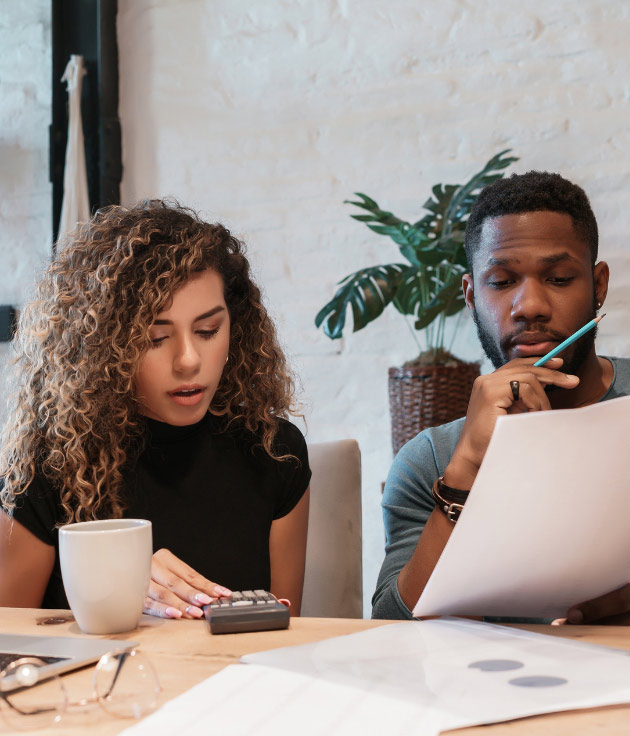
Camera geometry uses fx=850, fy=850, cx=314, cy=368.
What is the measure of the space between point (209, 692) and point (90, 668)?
0.13 m

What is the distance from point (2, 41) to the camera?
265 cm

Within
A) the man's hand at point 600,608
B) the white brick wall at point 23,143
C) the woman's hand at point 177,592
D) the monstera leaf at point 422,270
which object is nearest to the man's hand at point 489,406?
the man's hand at point 600,608

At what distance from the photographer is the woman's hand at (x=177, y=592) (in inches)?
32.2

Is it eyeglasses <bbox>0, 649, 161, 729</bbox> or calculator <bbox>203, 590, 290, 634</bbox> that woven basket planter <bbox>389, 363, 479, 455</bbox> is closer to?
calculator <bbox>203, 590, 290, 634</bbox>

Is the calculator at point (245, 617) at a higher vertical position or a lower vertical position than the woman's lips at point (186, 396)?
lower

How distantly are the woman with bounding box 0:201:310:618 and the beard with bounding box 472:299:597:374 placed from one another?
32 centimetres

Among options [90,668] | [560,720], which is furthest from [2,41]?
[560,720]

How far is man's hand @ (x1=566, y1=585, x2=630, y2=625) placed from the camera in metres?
0.81

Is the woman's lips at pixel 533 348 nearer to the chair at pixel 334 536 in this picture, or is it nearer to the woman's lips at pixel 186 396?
the chair at pixel 334 536

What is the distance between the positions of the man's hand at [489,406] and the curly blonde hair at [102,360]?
15.2 inches

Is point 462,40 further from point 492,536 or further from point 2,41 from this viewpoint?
point 492,536

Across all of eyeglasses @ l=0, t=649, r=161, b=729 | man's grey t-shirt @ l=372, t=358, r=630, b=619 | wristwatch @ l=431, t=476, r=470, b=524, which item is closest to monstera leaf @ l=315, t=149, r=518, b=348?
man's grey t-shirt @ l=372, t=358, r=630, b=619

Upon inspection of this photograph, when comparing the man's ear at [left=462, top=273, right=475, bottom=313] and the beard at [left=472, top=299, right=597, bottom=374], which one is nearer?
the beard at [left=472, top=299, right=597, bottom=374]

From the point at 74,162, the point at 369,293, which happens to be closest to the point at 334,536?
the point at 369,293
